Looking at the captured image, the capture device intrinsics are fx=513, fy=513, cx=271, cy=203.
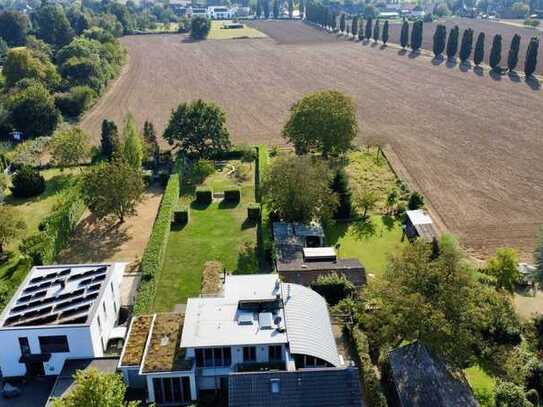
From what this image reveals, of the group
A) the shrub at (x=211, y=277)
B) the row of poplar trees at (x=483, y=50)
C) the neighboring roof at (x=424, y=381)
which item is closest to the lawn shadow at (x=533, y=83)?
the row of poplar trees at (x=483, y=50)

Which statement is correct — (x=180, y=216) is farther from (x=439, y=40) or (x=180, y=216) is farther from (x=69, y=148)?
(x=439, y=40)

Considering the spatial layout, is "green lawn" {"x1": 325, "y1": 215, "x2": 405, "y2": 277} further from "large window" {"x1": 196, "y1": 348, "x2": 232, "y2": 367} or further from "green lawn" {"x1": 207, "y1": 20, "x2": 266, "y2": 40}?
"green lawn" {"x1": 207, "y1": 20, "x2": 266, "y2": 40}

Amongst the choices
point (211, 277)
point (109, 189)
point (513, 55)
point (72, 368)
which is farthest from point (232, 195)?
point (513, 55)

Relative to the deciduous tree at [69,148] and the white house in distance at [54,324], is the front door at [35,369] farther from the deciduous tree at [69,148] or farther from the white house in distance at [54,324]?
the deciduous tree at [69,148]

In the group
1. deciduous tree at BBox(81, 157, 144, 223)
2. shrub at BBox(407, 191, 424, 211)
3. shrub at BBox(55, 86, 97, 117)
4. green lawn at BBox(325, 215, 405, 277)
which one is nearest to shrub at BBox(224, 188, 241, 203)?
deciduous tree at BBox(81, 157, 144, 223)

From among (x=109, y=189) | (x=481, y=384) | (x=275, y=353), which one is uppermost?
(x=109, y=189)
